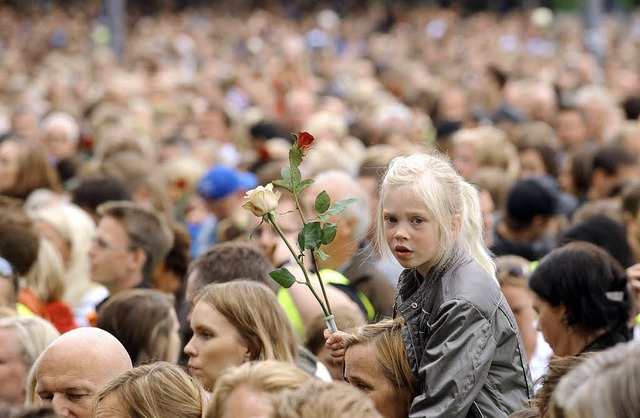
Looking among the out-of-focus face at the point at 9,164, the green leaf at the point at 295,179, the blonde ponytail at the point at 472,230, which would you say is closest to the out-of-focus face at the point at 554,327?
the blonde ponytail at the point at 472,230

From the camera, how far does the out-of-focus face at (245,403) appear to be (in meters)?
3.36

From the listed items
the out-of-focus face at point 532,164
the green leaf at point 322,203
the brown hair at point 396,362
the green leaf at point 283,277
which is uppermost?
the green leaf at point 322,203

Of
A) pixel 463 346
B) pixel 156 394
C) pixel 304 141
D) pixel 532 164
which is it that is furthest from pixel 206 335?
pixel 532 164

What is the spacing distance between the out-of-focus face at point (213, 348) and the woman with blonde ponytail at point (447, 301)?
560 mm

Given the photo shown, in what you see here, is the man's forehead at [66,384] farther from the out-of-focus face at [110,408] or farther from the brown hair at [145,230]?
the brown hair at [145,230]

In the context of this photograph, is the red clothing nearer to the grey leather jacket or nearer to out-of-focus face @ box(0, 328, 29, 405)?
out-of-focus face @ box(0, 328, 29, 405)

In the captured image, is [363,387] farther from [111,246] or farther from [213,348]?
[111,246]

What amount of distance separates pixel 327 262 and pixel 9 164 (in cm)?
380

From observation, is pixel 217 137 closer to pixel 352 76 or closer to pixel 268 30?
pixel 352 76

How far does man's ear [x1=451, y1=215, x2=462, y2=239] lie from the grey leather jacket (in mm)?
92

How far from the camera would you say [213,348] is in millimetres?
4566

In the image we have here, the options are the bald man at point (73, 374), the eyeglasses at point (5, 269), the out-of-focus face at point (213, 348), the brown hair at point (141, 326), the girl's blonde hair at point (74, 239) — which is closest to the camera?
the bald man at point (73, 374)

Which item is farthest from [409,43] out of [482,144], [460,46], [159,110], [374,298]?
[374,298]

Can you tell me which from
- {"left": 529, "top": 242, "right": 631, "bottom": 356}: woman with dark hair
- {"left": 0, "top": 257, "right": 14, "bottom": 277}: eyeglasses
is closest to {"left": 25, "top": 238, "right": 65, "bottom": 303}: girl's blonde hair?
{"left": 0, "top": 257, "right": 14, "bottom": 277}: eyeglasses
